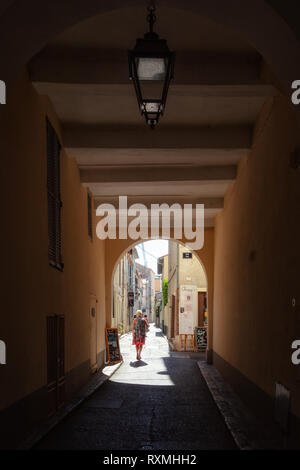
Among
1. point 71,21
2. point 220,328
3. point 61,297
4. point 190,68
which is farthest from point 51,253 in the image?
point 220,328

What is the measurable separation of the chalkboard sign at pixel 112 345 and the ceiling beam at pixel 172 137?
8.23 m

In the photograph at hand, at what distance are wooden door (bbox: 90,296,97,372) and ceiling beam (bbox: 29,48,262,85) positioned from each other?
7310 millimetres

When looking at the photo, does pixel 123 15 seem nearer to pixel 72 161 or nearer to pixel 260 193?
pixel 260 193

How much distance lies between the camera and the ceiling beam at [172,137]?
8.70 m

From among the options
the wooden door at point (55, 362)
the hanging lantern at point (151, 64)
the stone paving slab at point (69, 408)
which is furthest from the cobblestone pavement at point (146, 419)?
the hanging lantern at point (151, 64)

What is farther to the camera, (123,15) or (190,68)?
(190,68)

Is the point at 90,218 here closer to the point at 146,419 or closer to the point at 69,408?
the point at 69,408

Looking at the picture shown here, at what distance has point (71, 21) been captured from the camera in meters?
4.04

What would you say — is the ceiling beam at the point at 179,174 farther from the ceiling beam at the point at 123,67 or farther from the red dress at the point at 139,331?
the red dress at the point at 139,331

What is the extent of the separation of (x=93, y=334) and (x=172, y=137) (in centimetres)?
622

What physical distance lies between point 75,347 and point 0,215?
549 centimetres

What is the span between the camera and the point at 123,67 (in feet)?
20.7

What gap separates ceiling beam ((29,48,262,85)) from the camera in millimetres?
6289

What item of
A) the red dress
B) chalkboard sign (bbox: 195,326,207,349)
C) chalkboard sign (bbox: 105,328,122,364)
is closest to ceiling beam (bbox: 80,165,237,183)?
chalkboard sign (bbox: 105,328,122,364)
